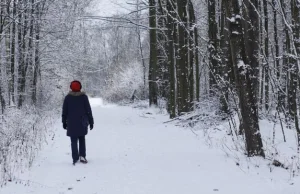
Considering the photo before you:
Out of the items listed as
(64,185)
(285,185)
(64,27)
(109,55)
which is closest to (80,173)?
(64,185)

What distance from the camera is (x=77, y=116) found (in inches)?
324

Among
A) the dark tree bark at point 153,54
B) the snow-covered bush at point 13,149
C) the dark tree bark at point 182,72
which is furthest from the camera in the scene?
the dark tree bark at point 153,54

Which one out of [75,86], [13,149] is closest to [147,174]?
[75,86]

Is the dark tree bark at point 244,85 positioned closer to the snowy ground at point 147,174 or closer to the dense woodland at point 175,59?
the dense woodland at point 175,59

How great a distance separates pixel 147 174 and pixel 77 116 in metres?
2.39

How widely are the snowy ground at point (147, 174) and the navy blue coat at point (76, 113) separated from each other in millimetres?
757

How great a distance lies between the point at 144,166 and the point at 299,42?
12.2 feet

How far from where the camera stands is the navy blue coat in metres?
8.12

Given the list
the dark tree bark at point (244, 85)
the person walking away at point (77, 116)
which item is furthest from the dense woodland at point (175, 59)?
the person walking away at point (77, 116)

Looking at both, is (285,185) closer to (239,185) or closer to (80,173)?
(239,185)

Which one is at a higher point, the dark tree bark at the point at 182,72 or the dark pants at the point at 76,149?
the dark tree bark at the point at 182,72

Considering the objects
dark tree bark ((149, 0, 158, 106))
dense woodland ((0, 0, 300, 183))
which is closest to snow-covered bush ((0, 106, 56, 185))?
dense woodland ((0, 0, 300, 183))

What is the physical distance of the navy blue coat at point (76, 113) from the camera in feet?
26.6

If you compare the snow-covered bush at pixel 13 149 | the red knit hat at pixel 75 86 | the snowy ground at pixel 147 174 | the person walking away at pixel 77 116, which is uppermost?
the red knit hat at pixel 75 86
